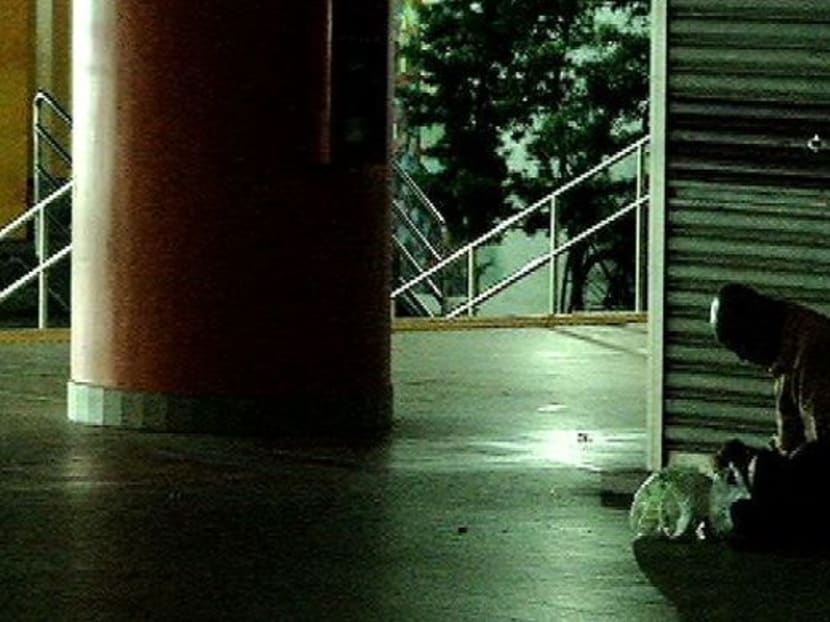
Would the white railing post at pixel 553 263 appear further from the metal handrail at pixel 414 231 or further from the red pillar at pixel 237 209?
the red pillar at pixel 237 209

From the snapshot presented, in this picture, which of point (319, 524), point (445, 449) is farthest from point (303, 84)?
point (319, 524)

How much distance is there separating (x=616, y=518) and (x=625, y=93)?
17.8m

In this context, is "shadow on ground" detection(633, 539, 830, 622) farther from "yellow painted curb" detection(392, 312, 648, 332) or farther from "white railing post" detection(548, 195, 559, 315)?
"white railing post" detection(548, 195, 559, 315)

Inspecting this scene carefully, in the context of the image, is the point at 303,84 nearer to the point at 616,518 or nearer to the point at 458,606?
the point at 616,518

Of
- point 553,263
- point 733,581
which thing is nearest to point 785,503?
point 733,581

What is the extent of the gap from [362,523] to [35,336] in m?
9.13

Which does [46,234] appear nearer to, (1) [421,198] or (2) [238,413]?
(1) [421,198]

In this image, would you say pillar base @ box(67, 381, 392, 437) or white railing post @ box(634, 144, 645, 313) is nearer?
pillar base @ box(67, 381, 392, 437)

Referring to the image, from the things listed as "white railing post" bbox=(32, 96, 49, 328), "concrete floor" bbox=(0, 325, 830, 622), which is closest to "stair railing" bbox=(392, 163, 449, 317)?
"white railing post" bbox=(32, 96, 49, 328)

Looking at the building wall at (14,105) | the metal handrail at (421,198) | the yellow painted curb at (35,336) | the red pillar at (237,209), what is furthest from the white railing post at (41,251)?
the red pillar at (237,209)

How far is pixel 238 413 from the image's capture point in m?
14.0

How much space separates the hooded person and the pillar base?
4.06 m

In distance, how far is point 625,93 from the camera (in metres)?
28.8

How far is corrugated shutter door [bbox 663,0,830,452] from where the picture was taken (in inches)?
460
